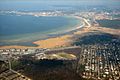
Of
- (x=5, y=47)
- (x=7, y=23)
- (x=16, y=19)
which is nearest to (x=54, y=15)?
(x=16, y=19)

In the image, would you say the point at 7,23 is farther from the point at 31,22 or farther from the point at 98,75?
the point at 98,75

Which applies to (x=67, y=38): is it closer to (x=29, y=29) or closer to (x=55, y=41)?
(x=55, y=41)

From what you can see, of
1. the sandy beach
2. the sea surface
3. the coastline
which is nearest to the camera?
the coastline

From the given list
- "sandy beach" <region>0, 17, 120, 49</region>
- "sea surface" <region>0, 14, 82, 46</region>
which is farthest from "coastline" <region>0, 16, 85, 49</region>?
"sea surface" <region>0, 14, 82, 46</region>

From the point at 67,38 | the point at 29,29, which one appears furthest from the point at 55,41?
the point at 29,29

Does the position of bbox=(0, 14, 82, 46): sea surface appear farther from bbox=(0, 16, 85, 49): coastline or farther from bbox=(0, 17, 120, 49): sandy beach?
bbox=(0, 17, 120, 49): sandy beach

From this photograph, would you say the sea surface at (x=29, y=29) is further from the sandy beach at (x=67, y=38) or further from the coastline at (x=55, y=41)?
the sandy beach at (x=67, y=38)

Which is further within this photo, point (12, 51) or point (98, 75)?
point (12, 51)

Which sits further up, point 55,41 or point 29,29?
point 29,29

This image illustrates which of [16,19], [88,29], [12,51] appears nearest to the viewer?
[12,51]
